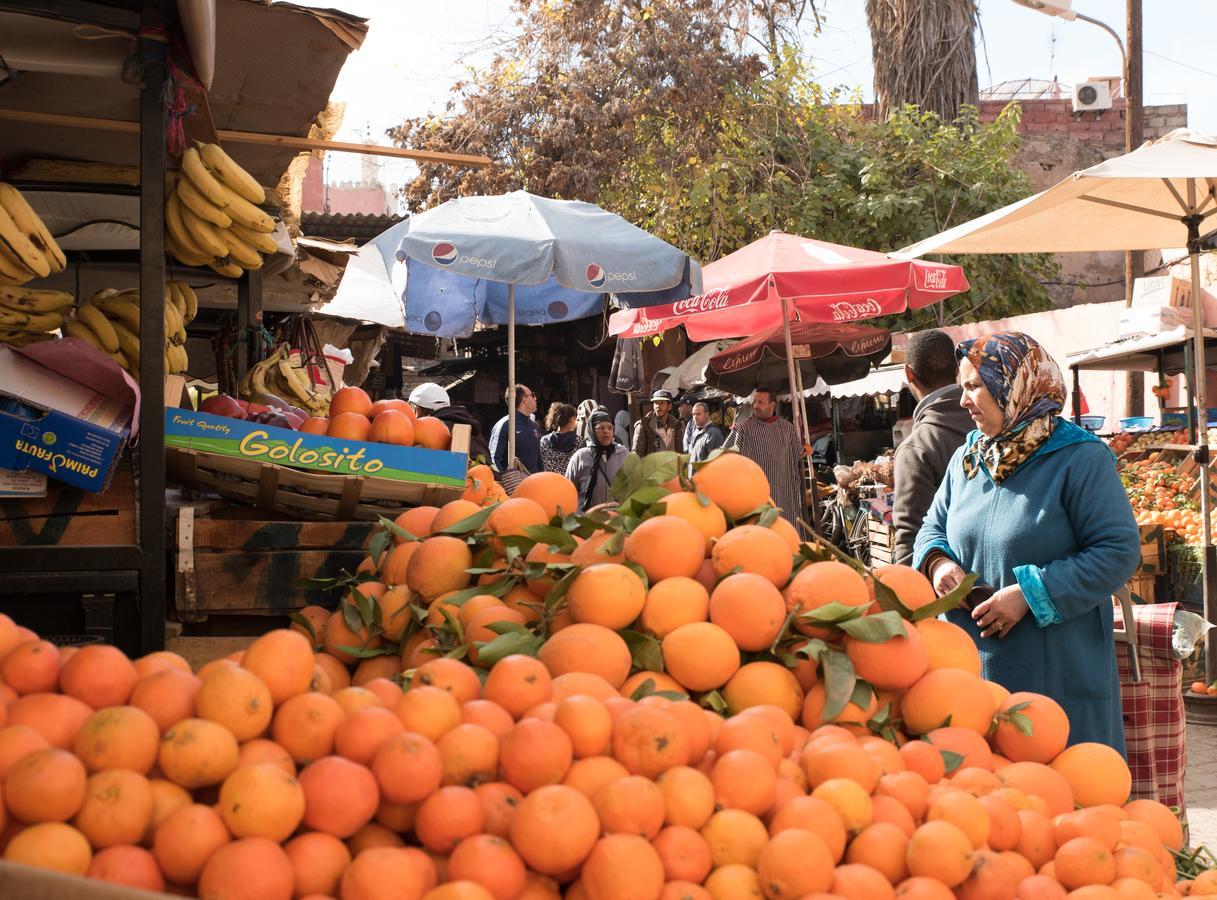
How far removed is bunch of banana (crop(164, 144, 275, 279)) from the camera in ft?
11.8

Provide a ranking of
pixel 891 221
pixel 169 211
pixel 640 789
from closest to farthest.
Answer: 1. pixel 640 789
2. pixel 169 211
3. pixel 891 221

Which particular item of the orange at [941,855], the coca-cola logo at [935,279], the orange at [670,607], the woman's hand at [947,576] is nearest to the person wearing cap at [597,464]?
the coca-cola logo at [935,279]

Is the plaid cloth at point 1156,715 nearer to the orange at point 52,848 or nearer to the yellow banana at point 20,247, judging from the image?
the orange at point 52,848

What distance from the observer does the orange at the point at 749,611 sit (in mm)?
1941

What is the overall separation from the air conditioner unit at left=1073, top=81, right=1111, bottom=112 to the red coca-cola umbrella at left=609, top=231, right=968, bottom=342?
47.3 feet

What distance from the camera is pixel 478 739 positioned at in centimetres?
152

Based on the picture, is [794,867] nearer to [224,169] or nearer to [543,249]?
[224,169]

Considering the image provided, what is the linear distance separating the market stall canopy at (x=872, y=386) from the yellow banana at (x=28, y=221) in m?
10.8

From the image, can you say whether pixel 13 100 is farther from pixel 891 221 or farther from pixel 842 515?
pixel 891 221

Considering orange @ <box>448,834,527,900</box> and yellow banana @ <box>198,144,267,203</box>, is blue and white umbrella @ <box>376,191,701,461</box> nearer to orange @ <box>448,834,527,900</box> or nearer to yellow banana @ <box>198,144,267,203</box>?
yellow banana @ <box>198,144,267,203</box>

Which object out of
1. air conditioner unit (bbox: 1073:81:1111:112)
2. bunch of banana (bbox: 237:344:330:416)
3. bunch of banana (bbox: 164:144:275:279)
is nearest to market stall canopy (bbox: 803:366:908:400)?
air conditioner unit (bbox: 1073:81:1111:112)

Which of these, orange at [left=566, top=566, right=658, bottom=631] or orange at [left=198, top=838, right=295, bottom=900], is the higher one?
orange at [left=566, top=566, right=658, bottom=631]

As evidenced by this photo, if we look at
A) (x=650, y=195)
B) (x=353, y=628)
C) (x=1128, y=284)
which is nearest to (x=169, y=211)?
(x=353, y=628)

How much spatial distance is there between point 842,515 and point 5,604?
9.90 m
